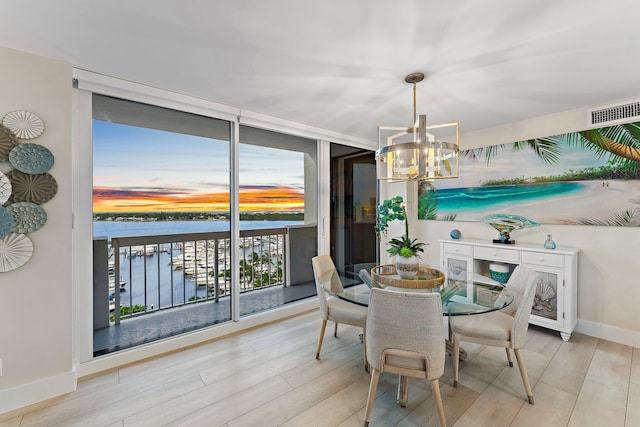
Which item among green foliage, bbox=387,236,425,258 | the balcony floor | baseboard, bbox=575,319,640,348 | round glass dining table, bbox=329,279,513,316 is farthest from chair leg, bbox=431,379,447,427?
baseboard, bbox=575,319,640,348

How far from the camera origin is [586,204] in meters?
2.93

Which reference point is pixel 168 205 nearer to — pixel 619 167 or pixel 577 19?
pixel 577 19

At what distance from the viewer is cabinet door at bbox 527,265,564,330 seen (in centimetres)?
280

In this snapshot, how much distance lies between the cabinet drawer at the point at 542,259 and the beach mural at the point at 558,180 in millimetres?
506

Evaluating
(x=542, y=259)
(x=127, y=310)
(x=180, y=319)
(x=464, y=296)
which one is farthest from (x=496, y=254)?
(x=127, y=310)

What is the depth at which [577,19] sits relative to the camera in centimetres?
156

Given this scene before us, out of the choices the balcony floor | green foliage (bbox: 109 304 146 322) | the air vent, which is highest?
the air vent

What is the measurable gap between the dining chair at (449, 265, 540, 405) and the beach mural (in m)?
1.43

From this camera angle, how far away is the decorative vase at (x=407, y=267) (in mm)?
2275

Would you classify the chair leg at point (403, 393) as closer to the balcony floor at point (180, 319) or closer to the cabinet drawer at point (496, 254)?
the balcony floor at point (180, 319)

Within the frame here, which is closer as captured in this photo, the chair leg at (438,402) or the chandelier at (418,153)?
the chair leg at (438,402)

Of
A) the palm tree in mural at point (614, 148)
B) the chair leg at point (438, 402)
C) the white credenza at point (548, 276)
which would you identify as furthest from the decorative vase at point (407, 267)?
the palm tree in mural at point (614, 148)

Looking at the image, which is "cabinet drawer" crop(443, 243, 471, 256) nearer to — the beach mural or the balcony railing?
the beach mural

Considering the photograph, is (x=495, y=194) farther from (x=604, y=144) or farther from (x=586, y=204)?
(x=604, y=144)
